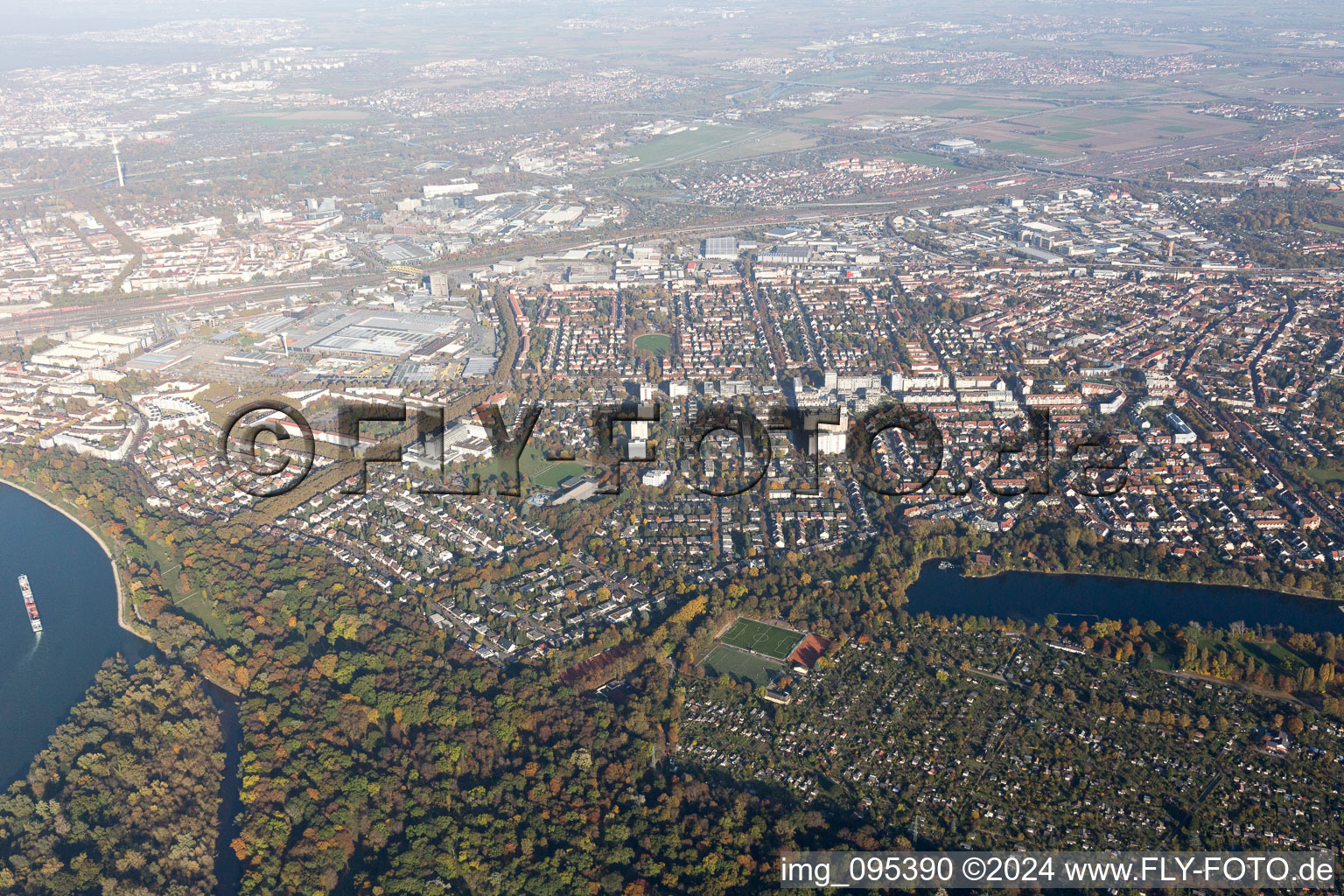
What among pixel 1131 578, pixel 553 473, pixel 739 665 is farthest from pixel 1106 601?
pixel 553 473

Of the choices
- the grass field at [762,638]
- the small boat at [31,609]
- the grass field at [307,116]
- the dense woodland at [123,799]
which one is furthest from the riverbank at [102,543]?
the grass field at [307,116]

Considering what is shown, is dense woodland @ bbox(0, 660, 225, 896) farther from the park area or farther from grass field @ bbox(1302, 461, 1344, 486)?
grass field @ bbox(1302, 461, 1344, 486)

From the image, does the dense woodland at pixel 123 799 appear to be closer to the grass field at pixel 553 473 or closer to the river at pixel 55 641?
the river at pixel 55 641

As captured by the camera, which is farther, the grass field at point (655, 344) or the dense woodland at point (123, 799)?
the grass field at point (655, 344)

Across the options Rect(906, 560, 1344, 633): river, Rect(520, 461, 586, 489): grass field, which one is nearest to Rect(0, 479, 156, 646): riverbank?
Rect(520, 461, 586, 489): grass field

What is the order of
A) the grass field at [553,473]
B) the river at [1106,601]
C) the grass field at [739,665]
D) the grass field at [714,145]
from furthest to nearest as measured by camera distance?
the grass field at [714,145]
the grass field at [553,473]
the river at [1106,601]
the grass field at [739,665]
